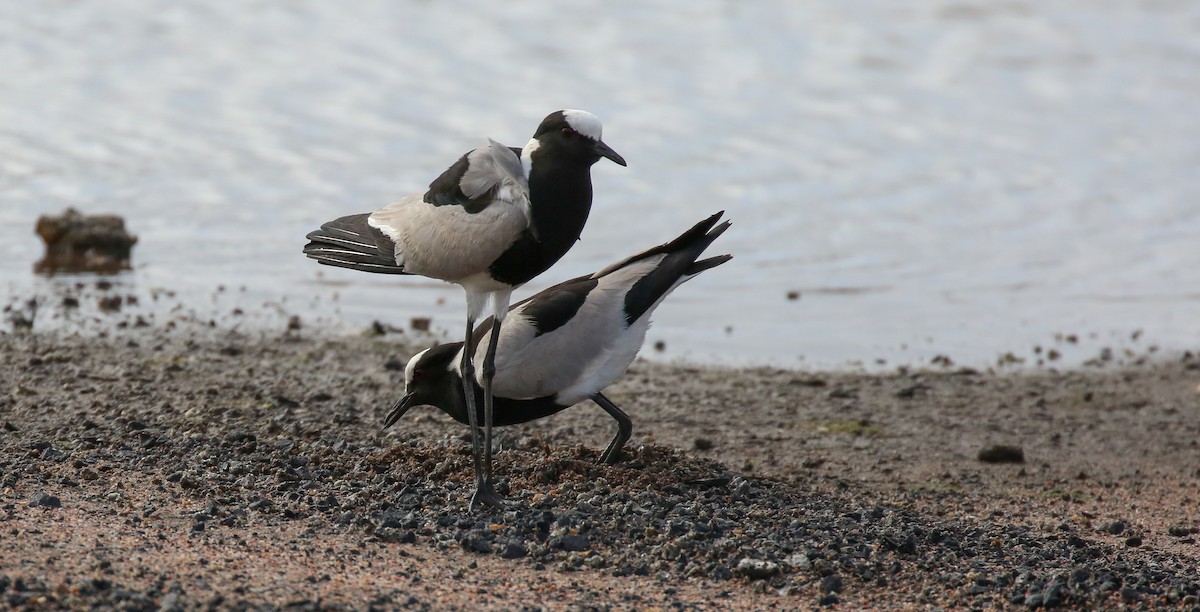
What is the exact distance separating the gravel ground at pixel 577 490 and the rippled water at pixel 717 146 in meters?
1.19

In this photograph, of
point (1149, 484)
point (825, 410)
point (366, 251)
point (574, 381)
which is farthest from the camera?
point (825, 410)

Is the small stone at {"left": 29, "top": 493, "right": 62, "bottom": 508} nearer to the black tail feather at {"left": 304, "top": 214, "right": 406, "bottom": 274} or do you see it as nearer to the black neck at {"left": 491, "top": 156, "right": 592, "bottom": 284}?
the black tail feather at {"left": 304, "top": 214, "right": 406, "bottom": 274}

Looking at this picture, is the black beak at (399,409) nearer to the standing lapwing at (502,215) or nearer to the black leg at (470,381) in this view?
the black leg at (470,381)

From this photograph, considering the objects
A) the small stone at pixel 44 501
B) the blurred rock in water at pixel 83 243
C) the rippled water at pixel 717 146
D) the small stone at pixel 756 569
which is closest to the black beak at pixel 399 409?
the small stone at pixel 44 501

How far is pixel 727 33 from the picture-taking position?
18.7 metres

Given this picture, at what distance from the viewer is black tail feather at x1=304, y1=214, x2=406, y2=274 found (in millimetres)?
5930

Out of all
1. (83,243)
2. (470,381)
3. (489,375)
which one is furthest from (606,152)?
(83,243)

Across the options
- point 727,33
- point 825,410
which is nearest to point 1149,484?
point 825,410

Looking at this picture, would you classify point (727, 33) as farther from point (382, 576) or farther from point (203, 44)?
point (382, 576)

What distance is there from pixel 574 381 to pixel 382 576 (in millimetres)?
1713

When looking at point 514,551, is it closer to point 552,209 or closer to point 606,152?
point 552,209

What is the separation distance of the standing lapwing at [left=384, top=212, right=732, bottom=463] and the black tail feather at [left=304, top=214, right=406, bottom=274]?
70 centimetres

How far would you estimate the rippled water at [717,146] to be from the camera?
10.5 m

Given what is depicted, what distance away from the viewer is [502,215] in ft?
18.0
